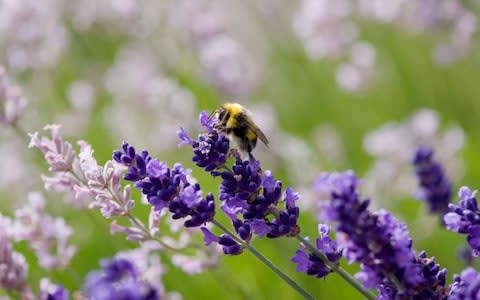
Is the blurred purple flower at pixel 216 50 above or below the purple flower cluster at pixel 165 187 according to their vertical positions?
above

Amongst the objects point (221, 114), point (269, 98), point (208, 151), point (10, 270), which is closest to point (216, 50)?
point (269, 98)

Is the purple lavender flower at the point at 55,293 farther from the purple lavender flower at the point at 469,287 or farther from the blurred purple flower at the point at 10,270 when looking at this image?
the purple lavender flower at the point at 469,287

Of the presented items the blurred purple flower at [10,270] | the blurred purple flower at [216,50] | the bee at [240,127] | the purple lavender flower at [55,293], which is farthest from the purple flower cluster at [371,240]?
the blurred purple flower at [216,50]

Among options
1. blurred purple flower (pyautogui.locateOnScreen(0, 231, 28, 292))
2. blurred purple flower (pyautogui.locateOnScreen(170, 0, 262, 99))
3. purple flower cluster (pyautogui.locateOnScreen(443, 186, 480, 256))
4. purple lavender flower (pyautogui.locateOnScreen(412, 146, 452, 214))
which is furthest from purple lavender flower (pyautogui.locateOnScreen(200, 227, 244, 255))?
blurred purple flower (pyautogui.locateOnScreen(170, 0, 262, 99))

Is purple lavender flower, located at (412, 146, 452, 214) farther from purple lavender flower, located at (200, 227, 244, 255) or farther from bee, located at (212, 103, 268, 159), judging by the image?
purple lavender flower, located at (200, 227, 244, 255)

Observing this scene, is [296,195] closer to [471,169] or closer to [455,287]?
[455,287]

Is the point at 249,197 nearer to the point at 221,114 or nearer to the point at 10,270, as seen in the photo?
the point at 221,114
